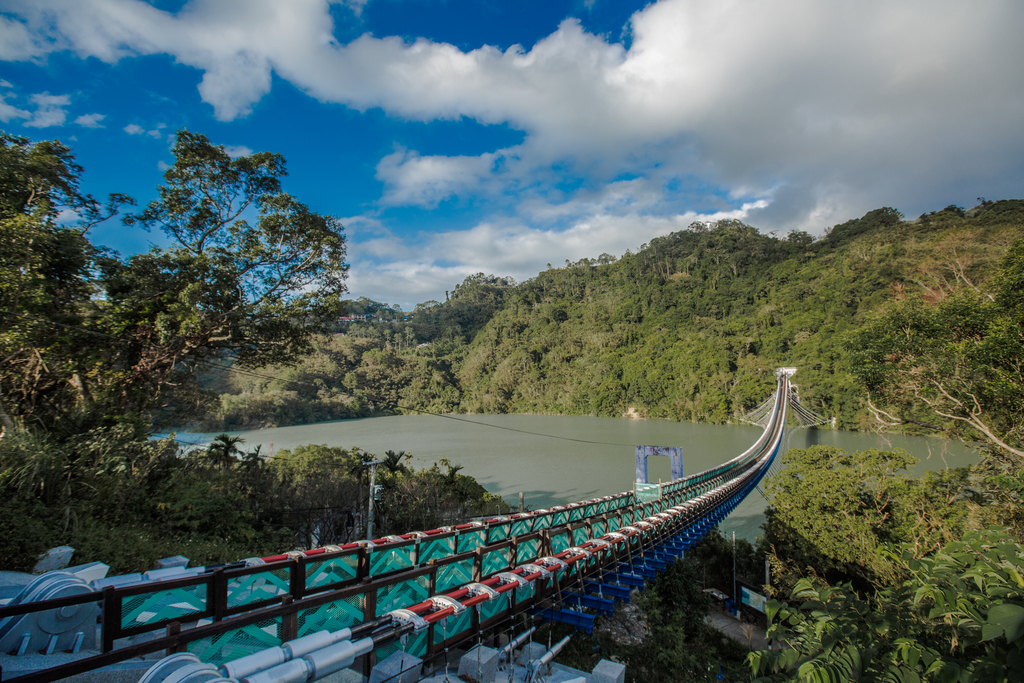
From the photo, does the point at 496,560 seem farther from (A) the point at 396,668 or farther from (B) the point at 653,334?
(B) the point at 653,334

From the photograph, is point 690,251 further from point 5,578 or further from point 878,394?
point 5,578

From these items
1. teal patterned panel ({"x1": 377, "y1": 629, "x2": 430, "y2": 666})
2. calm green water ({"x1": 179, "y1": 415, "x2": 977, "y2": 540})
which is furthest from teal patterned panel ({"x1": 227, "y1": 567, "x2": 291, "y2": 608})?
calm green water ({"x1": 179, "y1": 415, "x2": 977, "y2": 540})

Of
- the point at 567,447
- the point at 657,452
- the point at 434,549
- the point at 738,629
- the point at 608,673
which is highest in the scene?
the point at 434,549

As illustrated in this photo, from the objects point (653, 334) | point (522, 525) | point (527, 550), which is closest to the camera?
point (527, 550)

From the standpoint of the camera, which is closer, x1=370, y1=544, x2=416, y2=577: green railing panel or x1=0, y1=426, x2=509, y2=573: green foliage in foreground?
x1=370, y1=544, x2=416, y2=577: green railing panel

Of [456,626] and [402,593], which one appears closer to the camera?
[402,593]

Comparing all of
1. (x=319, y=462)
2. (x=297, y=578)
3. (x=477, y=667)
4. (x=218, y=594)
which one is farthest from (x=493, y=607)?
(x=319, y=462)

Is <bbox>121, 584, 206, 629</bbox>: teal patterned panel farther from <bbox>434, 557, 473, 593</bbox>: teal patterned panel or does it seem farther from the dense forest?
the dense forest

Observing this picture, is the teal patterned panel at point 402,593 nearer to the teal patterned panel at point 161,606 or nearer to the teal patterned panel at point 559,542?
the teal patterned panel at point 161,606
